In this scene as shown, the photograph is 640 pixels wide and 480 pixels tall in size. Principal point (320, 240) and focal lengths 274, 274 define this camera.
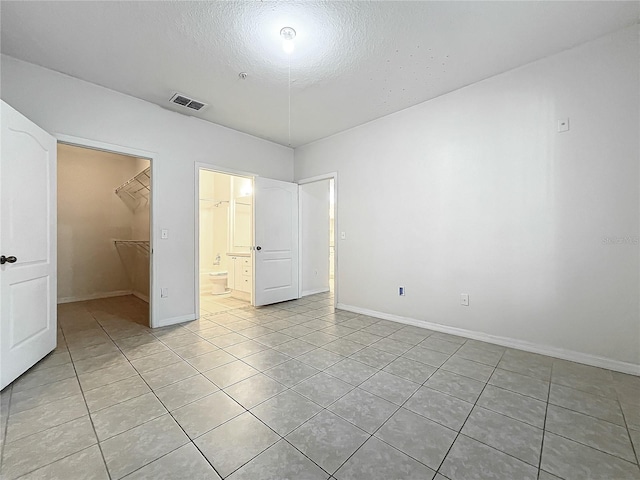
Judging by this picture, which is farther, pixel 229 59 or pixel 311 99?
pixel 311 99

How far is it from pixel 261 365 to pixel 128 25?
296 cm

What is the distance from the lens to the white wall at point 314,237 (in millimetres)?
5320

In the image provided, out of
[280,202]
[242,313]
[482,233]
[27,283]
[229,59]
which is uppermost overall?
[229,59]

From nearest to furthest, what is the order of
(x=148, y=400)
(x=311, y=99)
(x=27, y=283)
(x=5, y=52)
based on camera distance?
(x=148, y=400) < (x=27, y=283) < (x=5, y=52) < (x=311, y=99)

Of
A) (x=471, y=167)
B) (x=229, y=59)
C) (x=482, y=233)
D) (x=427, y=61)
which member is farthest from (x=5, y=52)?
(x=482, y=233)

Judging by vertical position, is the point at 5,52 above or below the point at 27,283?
above

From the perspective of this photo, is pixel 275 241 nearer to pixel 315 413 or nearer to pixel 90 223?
pixel 315 413

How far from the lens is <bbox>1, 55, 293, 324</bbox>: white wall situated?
268cm

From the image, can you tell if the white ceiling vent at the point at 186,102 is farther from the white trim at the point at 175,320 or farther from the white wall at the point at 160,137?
the white trim at the point at 175,320

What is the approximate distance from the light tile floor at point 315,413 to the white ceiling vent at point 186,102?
110 inches

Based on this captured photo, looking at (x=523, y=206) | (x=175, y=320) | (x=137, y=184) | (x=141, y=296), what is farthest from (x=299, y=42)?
(x=141, y=296)

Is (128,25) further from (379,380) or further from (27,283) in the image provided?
(379,380)

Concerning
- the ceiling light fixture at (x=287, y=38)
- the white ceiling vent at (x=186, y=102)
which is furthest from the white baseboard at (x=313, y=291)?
the ceiling light fixture at (x=287, y=38)

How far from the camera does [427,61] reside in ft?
8.57
